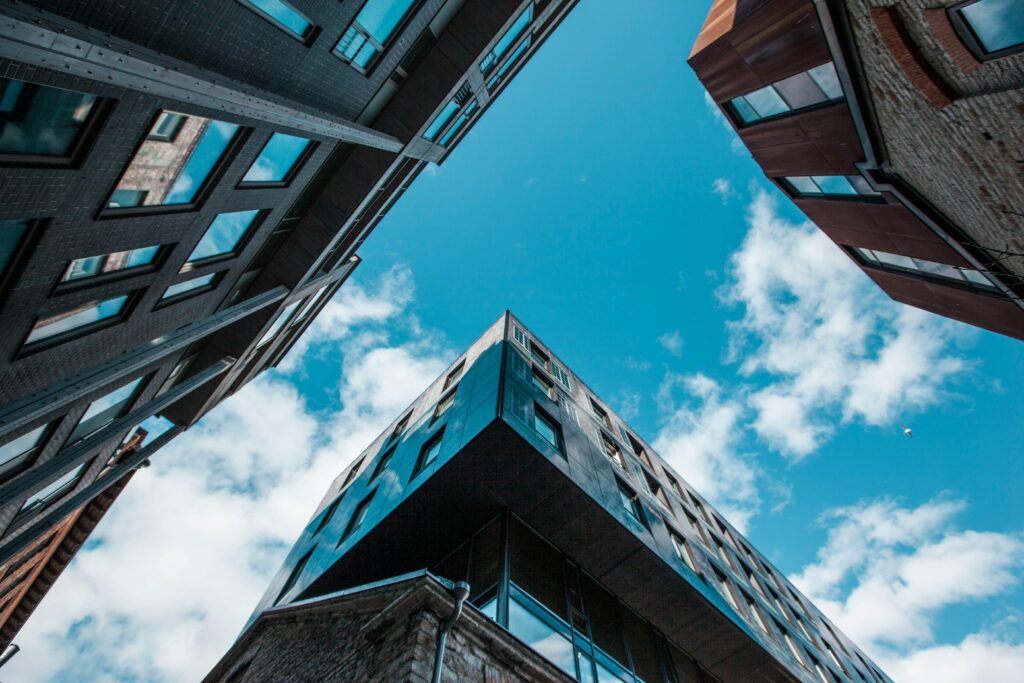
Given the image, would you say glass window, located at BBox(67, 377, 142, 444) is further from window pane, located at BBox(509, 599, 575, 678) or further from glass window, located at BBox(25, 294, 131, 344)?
window pane, located at BBox(509, 599, 575, 678)

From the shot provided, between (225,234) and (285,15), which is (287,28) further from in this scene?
(225,234)

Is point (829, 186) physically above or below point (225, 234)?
above

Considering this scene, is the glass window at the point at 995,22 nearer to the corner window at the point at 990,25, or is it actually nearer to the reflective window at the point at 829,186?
the corner window at the point at 990,25

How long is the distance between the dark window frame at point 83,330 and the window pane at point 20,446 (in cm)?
271

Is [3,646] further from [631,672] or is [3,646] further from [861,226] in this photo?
[861,226]

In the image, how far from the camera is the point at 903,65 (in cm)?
941

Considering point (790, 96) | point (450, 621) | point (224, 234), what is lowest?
point (450, 621)

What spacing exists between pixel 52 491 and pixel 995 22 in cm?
2549

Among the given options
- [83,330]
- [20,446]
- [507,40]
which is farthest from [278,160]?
[507,40]

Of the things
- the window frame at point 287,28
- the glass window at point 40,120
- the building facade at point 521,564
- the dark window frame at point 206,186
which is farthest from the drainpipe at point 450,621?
the window frame at point 287,28

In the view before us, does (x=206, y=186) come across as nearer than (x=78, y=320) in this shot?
No

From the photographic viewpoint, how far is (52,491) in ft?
50.1

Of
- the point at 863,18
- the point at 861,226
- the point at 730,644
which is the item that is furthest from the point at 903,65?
the point at 730,644

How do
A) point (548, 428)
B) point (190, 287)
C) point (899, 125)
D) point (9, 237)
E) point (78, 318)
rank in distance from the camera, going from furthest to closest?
point (548, 428) → point (190, 287) → point (899, 125) → point (78, 318) → point (9, 237)
